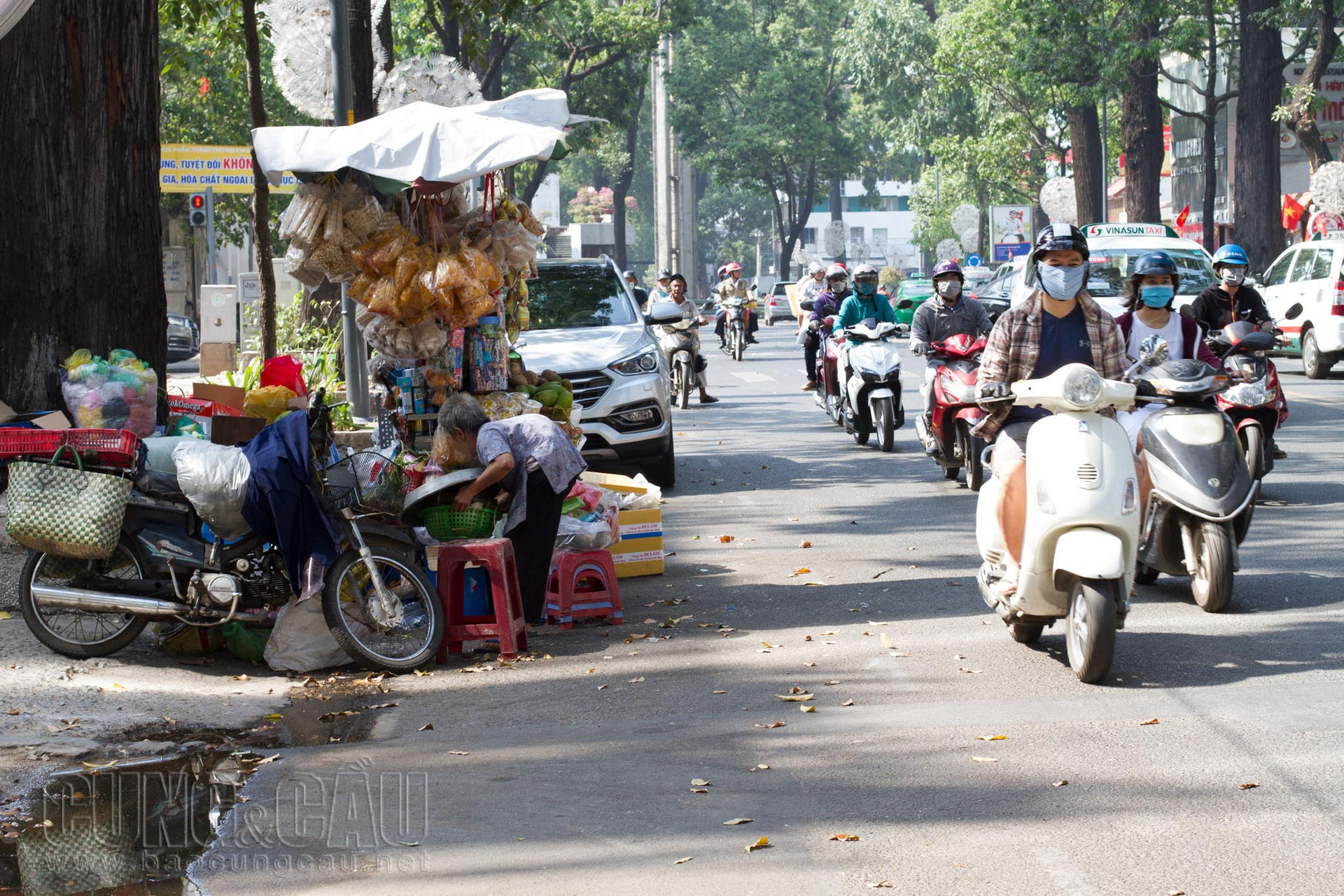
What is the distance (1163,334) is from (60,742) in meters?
7.07

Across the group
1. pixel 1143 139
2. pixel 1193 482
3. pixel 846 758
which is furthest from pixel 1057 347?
pixel 1143 139

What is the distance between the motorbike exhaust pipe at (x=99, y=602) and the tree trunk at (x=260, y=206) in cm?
745

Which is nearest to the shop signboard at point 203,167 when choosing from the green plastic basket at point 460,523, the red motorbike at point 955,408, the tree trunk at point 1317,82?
the red motorbike at point 955,408

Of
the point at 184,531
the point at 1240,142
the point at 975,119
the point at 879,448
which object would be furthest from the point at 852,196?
the point at 184,531

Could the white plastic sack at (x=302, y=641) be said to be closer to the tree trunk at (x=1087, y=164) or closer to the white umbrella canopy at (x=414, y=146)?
the white umbrella canopy at (x=414, y=146)

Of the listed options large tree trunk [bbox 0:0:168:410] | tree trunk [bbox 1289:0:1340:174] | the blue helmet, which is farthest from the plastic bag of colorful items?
tree trunk [bbox 1289:0:1340:174]

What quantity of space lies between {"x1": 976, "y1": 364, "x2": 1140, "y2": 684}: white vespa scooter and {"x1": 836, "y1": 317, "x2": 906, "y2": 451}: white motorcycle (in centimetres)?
854

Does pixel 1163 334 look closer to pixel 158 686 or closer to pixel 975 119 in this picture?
pixel 158 686

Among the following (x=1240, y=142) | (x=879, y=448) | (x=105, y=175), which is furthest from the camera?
(x=1240, y=142)

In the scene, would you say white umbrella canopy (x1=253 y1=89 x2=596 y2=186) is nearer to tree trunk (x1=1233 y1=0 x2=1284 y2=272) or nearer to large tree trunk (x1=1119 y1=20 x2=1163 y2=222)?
tree trunk (x1=1233 y1=0 x2=1284 y2=272)

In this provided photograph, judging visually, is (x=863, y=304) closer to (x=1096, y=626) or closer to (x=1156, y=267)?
(x=1156, y=267)

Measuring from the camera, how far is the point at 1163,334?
10.1 m

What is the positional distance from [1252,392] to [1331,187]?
20.7 metres

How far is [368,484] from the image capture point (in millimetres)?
8102
